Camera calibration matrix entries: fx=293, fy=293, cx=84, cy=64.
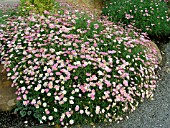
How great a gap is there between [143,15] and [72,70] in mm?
2944

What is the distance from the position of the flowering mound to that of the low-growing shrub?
1430 mm

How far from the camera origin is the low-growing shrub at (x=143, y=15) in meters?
6.16

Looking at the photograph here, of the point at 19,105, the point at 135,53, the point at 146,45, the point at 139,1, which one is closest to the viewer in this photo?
the point at 19,105

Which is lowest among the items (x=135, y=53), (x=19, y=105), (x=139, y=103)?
(x=139, y=103)

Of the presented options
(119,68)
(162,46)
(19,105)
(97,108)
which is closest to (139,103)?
(119,68)

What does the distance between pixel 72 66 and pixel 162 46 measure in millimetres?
2990

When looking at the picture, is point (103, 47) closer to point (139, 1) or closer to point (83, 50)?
point (83, 50)

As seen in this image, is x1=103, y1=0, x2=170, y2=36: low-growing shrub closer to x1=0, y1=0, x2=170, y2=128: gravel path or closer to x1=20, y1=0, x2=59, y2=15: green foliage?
x1=20, y1=0, x2=59, y2=15: green foliage

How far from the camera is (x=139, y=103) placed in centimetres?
441

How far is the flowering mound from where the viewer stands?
146 inches

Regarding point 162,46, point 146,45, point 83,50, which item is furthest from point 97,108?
point 162,46

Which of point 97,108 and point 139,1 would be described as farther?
point 139,1

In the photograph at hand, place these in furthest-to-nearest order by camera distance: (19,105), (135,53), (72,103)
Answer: (135,53) → (19,105) → (72,103)

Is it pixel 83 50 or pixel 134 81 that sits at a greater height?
pixel 83 50
